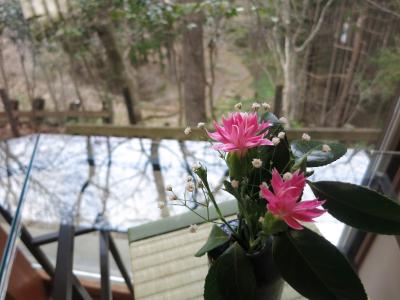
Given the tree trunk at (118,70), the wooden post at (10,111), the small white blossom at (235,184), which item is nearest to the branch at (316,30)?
the tree trunk at (118,70)

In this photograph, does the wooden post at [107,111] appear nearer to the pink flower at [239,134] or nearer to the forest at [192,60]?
the forest at [192,60]

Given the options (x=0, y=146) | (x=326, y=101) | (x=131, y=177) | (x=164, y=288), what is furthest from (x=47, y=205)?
(x=326, y=101)

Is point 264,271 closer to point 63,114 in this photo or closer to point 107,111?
point 107,111

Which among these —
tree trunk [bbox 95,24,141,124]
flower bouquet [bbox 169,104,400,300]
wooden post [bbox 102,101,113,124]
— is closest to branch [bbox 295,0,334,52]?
tree trunk [bbox 95,24,141,124]

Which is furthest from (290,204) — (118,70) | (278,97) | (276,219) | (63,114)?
(63,114)

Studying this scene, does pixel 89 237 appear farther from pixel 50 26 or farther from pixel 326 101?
pixel 326 101

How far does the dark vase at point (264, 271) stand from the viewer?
1.57 ft

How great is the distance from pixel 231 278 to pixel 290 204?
14 centimetres

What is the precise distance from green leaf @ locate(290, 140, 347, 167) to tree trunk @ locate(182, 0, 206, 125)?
1.33 metres

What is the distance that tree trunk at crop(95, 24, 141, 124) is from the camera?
1869 millimetres

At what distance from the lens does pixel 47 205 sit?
1.21 m

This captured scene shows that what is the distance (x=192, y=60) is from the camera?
1881mm

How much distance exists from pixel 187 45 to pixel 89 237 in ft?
3.71

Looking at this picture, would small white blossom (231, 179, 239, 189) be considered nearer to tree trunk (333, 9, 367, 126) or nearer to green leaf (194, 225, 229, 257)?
green leaf (194, 225, 229, 257)
